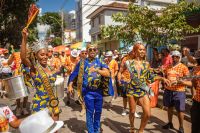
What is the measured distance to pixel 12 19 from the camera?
23406mm

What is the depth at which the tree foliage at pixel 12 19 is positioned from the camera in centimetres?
2209

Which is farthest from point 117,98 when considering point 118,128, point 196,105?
point 196,105

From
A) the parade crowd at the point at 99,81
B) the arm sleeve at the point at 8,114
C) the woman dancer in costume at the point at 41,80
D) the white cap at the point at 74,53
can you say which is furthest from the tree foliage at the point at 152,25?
the arm sleeve at the point at 8,114

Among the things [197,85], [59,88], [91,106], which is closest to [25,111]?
[91,106]

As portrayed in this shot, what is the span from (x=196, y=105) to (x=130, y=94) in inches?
50.6

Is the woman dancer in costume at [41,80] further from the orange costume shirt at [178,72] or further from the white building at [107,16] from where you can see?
the white building at [107,16]

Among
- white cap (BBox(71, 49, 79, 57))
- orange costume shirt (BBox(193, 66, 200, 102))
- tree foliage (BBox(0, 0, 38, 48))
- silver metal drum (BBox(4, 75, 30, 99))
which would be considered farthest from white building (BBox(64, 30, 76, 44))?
orange costume shirt (BBox(193, 66, 200, 102))

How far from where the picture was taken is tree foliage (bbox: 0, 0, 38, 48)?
2209 cm

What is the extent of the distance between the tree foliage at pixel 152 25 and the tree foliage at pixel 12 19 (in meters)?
14.4

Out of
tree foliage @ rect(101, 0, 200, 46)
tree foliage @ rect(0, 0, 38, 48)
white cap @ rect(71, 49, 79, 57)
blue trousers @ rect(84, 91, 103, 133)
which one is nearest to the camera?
blue trousers @ rect(84, 91, 103, 133)

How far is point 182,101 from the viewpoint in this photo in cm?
582

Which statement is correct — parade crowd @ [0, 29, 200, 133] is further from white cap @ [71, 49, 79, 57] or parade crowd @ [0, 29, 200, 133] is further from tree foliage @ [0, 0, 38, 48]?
tree foliage @ [0, 0, 38, 48]

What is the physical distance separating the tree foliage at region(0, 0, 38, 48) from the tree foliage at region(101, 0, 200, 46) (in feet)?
47.2

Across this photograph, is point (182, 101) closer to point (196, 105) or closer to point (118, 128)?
point (196, 105)
